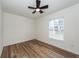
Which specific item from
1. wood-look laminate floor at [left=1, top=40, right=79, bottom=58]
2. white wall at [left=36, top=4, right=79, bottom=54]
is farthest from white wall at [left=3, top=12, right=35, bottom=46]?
white wall at [left=36, top=4, right=79, bottom=54]

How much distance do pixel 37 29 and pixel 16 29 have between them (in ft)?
6.96

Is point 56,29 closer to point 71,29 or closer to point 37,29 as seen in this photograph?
point 71,29

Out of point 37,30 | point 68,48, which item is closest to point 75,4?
point 68,48

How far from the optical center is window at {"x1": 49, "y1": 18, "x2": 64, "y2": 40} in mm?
3945

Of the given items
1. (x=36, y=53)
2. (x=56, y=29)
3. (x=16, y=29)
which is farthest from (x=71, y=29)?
(x=16, y=29)

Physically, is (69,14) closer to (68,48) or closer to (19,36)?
(68,48)

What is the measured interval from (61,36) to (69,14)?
1364mm

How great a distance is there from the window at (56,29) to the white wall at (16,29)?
2452 mm

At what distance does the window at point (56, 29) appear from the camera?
155 inches

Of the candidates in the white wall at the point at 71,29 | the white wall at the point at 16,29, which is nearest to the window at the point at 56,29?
the white wall at the point at 71,29

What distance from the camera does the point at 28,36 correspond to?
6.46 metres

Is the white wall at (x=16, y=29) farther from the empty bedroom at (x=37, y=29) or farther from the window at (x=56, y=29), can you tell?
the window at (x=56, y=29)

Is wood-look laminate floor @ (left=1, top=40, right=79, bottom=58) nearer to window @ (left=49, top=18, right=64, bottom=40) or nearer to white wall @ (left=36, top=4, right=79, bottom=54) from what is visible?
white wall @ (left=36, top=4, right=79, bottom=54)

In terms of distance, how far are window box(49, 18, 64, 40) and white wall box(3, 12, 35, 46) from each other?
2.45 metres
